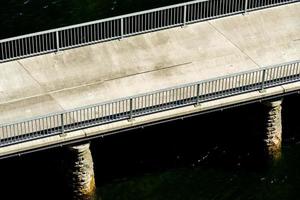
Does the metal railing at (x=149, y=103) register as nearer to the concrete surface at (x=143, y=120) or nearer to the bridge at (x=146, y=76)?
the bridge at (x=146, y=76)

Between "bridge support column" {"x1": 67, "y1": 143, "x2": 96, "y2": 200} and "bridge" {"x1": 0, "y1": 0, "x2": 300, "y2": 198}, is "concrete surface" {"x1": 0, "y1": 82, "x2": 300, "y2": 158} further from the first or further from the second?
"bridge support column" {"x1": 67, "y1": 143, "x2": 96, "y2": 200}

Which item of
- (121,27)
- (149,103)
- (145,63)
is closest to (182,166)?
(149,103)

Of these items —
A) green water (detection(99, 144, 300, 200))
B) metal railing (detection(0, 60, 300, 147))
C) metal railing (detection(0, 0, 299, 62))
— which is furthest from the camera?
metal railing (detection(0, 0, 299, 62))

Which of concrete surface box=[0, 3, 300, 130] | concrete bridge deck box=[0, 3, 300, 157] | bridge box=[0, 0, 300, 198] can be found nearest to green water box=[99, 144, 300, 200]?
bridge box=[0, 0, 300, 198]

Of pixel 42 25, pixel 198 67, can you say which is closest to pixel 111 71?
pixel 198 67

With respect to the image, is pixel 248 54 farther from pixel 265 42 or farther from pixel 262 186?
pixel 262 186

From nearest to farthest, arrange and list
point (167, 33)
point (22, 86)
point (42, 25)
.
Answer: point (22, 86)
point (167, 33)
point (42, 25)
